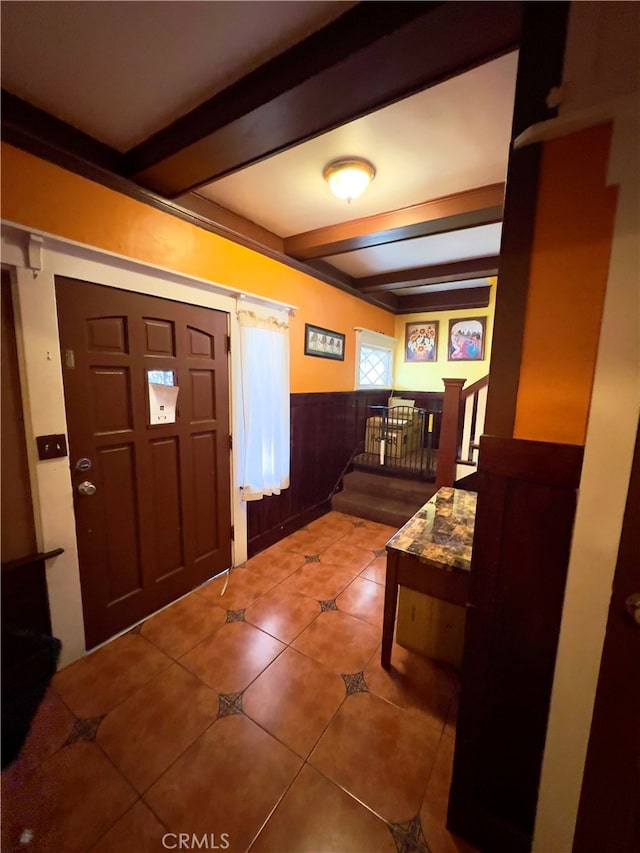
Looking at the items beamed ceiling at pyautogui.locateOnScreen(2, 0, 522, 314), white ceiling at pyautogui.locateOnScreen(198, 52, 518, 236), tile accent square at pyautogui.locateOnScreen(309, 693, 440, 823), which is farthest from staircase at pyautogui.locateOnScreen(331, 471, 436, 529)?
white ceiling at pyautogui.locateOnScreen(198, 52, 518, 236)

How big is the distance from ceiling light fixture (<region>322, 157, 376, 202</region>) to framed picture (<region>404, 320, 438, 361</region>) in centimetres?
306

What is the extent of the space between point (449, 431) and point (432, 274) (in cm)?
167

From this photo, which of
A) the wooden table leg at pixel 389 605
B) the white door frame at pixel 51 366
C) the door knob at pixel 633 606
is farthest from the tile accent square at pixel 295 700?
the door knob at pixel 633 606

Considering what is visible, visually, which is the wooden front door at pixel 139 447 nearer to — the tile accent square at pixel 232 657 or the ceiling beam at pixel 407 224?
the tile accent square at pixel 232 657

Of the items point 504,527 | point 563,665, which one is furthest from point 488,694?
point 504,527

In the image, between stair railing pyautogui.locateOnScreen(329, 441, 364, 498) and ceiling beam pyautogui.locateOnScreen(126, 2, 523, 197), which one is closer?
ceiling beam pyautogui.locateOnScreen(126, 2, 523, 197)

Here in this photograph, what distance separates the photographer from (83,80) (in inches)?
48.3

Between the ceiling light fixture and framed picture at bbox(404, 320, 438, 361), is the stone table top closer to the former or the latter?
the ceiling light fixture

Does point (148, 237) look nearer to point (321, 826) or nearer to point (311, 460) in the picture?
point (311, 460)

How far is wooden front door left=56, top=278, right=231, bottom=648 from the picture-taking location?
1.59 meters

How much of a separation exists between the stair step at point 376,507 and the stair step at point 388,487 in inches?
1.7

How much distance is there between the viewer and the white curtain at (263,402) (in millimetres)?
2344

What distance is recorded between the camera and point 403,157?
5.49ft

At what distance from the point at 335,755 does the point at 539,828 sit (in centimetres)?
67
